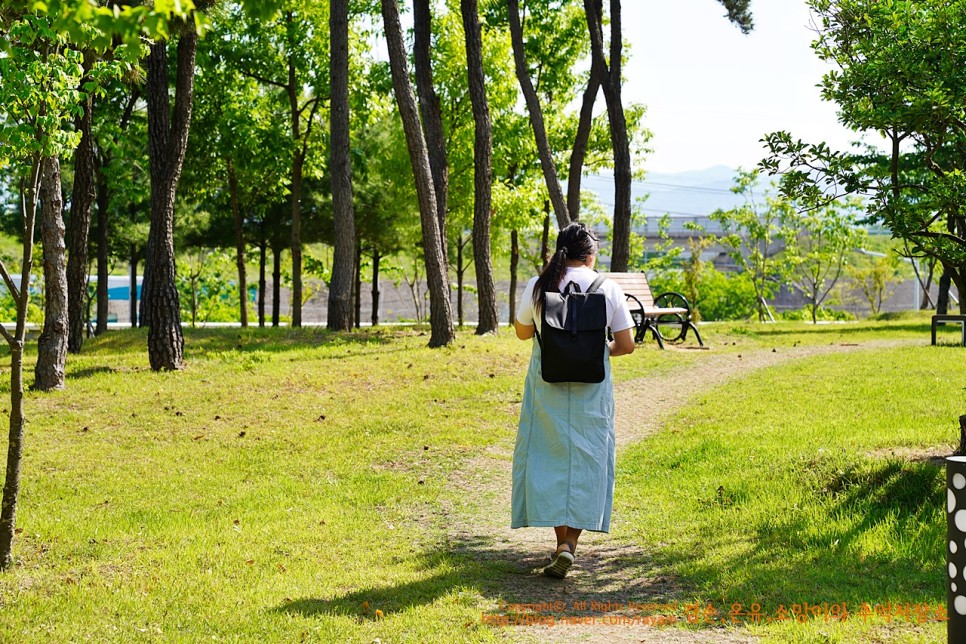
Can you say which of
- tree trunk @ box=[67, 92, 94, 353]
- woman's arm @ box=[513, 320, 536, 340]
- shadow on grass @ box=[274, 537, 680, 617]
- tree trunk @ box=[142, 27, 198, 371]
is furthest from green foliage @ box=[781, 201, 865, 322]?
woman's arm @ box=[513, 320, 536, 340]

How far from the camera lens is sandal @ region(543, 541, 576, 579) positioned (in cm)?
556

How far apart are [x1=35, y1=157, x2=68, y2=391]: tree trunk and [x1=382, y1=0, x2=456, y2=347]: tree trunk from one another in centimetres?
529

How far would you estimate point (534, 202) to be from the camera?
29.7m

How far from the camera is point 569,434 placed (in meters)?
5.57

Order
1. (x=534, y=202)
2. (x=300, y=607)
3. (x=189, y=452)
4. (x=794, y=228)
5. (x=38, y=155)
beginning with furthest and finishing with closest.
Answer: (x=794, y=228)
(x=534, y=202)
(x=189, y=452)
(x=38, y=155)
(x=300, y=607)

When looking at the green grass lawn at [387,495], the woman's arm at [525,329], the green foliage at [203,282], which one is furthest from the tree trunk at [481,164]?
the green foliage at [203,282]

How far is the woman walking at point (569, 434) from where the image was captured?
5566 mm

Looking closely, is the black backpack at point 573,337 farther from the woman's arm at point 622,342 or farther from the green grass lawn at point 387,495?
the green grass lawn at point 387,495

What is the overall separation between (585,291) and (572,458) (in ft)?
3.06

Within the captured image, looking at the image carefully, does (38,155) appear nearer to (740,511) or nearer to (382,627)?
(382,627)

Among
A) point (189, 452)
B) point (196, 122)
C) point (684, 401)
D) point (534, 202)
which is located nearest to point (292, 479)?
point (189, 452)

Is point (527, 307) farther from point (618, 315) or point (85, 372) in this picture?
point (85, 372)

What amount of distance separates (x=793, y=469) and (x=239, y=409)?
6.23 meters

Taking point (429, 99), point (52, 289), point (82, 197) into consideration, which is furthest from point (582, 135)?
point (52, 289)
